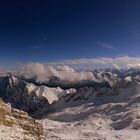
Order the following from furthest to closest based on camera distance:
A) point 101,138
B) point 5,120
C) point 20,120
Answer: point 101,138
point 20,120
point 5,120

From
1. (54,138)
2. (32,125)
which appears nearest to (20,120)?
(32,125)

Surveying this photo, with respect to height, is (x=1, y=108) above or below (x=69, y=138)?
above

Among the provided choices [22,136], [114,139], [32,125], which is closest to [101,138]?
[114,139]

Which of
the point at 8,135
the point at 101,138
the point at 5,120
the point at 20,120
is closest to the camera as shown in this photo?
the point at 8,135

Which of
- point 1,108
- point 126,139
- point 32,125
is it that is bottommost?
point 126,139

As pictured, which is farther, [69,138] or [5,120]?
[69,138]

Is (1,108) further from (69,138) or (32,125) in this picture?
(69,138)
